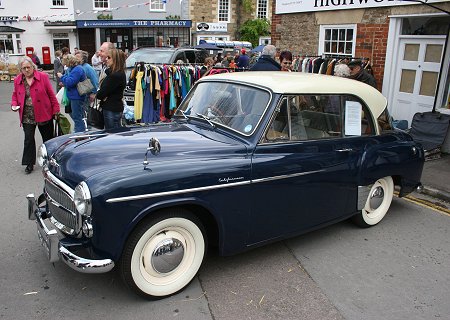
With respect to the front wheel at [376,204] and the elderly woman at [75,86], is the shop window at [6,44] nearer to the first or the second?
the elderly woman at [75,86]

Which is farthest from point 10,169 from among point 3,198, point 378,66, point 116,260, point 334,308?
point 378,66

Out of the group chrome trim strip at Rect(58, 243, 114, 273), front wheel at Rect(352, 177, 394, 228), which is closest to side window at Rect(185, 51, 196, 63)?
front wheel at Rect(352, 177, 394, 228)

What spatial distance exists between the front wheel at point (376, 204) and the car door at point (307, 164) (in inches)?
16.9

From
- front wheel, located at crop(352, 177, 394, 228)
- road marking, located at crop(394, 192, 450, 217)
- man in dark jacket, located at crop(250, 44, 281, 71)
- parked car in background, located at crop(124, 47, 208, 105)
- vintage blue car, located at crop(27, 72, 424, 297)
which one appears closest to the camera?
vintage blue car, located at crop(27, 72, 424, 297)

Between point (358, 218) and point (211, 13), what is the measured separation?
1211 inches

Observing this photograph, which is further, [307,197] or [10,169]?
[10,169]

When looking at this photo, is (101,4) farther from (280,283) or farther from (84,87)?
(280,283)

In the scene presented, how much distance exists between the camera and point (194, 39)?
109ft

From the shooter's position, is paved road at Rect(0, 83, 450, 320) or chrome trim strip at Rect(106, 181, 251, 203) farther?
paved road at Rect(0, 83, 450, 320)

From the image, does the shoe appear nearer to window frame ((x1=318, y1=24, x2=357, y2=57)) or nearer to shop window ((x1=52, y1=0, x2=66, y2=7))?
window frame ((x1=318, y1=24, x2=357, y2=57))

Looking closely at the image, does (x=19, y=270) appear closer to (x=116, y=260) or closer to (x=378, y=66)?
(x=116, y=260)

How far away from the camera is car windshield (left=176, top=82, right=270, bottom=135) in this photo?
381 centimetres

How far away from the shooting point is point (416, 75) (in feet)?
28.2

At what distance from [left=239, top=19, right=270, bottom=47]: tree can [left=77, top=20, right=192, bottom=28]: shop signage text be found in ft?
15.1
